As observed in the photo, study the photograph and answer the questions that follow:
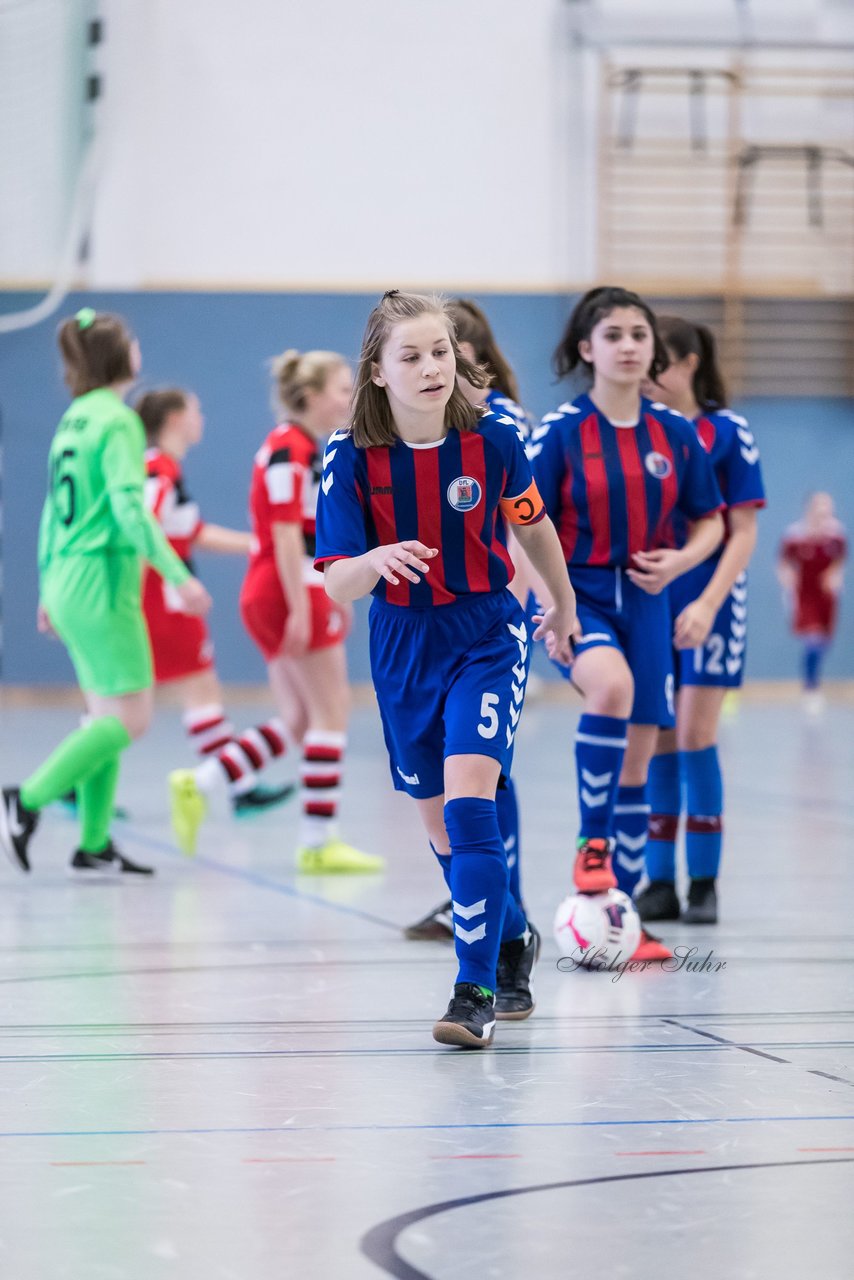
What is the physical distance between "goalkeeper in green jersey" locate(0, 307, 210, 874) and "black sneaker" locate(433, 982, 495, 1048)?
7.84 feet

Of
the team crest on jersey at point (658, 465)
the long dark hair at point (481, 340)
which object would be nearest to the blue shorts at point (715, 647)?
the team crest on jersey at point (658, 465)

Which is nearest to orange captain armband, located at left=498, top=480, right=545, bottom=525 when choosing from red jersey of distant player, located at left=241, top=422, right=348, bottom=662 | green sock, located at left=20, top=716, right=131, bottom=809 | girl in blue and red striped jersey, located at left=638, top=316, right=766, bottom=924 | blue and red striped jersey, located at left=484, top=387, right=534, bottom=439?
blue and red striped jersey, located at left=484, top=387, right=534, bottom=439

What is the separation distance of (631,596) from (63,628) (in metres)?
2.03

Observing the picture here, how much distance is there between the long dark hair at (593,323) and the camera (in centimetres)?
416

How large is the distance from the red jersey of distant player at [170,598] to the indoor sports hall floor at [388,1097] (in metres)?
1.83

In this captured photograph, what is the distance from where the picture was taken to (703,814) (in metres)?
4.69

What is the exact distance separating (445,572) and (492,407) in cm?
84

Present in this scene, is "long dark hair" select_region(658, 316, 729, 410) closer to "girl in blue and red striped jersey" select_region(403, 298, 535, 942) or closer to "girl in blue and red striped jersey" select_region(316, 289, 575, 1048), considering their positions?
"girl in blue and red striped jersey" select_region(403, 298, 535, 942)

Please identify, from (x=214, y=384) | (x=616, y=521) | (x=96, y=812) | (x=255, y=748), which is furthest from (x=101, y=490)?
(x=214, y=384)

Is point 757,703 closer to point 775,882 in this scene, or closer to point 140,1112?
point 775,882

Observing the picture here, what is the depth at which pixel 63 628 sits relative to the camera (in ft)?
17.8

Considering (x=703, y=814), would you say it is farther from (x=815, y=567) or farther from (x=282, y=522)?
(x=815, y=567)

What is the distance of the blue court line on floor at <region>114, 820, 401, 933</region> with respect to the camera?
4.80 metres

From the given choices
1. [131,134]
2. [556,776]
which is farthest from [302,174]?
[556,776]
